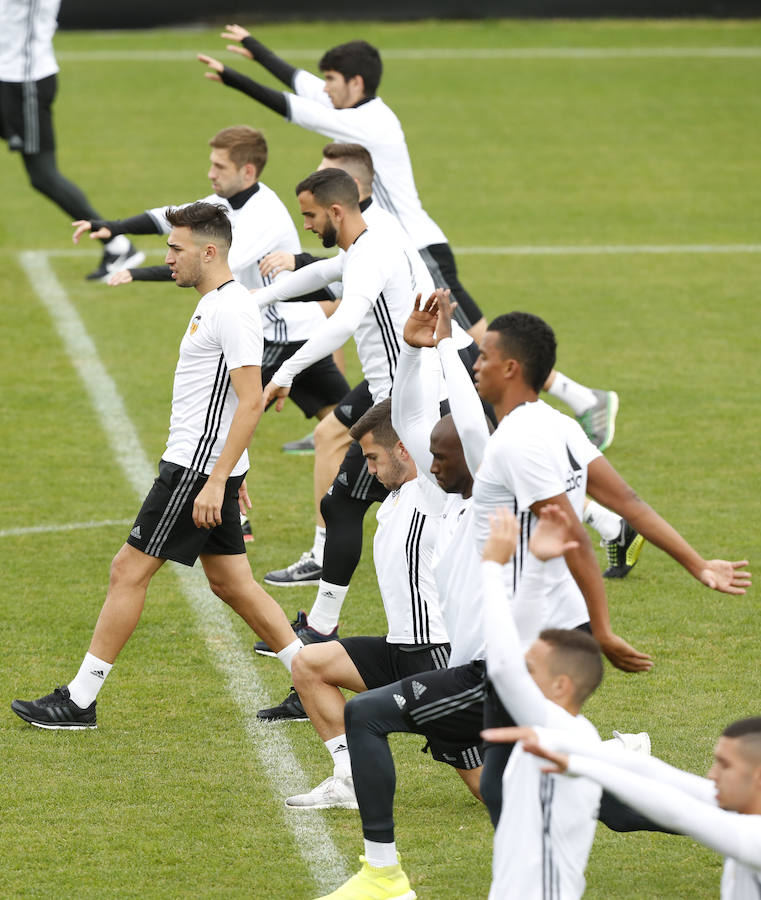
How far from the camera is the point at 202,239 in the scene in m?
6.20

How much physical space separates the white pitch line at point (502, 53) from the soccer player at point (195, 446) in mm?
18599

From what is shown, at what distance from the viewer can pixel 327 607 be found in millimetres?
7105

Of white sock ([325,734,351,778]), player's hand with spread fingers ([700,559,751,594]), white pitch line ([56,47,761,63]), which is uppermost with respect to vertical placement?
player's hand with spread fingers ([700,559,751,594])

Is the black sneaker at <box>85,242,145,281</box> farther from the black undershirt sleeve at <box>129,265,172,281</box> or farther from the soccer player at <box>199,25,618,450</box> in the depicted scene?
the black undershirt sleeve at <box>129,265,172,281</box>

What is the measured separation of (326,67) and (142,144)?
10611mm

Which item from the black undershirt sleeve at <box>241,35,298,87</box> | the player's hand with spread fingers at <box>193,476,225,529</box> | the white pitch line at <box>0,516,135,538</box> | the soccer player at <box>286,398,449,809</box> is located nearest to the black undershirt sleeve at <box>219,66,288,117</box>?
the black undershirt sleeve at <box>241,35,298,87</box>

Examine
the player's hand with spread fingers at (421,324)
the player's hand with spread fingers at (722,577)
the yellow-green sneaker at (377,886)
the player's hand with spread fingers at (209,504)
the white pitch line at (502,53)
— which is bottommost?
the white pitch line at (502,53)

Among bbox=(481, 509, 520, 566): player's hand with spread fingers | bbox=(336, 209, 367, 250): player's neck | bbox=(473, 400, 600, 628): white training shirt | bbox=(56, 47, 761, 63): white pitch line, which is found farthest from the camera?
bbox=(56, 47, 761, 63): white pitch line

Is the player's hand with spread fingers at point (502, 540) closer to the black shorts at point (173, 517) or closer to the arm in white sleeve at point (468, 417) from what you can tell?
the arm in white sleeve at point (468, 417)

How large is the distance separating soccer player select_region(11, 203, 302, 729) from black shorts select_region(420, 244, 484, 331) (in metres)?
3.61

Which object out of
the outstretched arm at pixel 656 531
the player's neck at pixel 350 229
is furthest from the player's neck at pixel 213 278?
the outstretched arm at pixel 656 531

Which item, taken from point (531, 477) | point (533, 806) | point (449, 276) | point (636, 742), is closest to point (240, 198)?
point (449, 276)

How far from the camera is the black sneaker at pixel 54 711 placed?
20.6 feet

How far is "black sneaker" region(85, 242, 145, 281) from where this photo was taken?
45.9 feet
